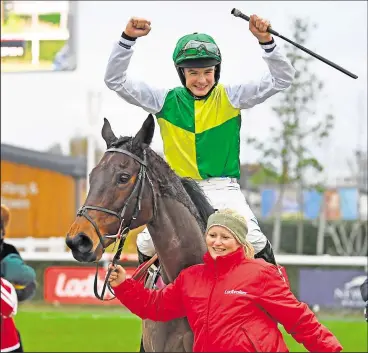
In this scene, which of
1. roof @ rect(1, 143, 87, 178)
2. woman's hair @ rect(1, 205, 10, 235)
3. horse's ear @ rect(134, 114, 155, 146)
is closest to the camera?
horse's ear @ rect(134, 114, 155, 146)

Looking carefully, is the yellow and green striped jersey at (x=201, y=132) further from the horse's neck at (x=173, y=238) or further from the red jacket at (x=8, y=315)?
the red jacket at (x=8, y=315)

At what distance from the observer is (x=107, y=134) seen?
433cm

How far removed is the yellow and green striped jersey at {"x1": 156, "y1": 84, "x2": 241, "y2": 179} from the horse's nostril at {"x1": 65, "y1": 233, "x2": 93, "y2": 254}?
100 centimetres

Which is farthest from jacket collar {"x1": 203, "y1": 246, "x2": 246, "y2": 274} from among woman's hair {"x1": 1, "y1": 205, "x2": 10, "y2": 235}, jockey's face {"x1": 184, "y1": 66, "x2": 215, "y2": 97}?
woman's hair {"x1": 1, "y1": 205, "x2": 10, "y2": 235}

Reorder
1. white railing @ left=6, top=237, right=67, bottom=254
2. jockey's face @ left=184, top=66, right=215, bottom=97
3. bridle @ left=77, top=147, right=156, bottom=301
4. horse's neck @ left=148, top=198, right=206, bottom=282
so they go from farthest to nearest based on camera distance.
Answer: white railing @ left=6, top=237, right=67, bottom=254
jockey's face @ left=184, top=66, right=215, bottom=97
horse's neck @ left=148, top=198, right=206, bottom=282
bridle @ left=77, top=147, right=156, bottom=301

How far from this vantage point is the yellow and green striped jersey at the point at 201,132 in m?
4.67

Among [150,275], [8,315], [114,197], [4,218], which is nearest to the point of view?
[114,197]

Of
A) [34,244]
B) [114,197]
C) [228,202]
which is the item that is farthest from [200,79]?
[34,244]

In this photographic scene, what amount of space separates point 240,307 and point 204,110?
1162 mm

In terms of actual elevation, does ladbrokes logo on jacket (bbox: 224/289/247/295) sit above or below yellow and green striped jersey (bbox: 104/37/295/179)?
below

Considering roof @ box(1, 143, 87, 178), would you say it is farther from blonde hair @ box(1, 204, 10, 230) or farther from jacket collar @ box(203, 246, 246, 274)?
jacket collar @ box(203, 246, 246, 274)

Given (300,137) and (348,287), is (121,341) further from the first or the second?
(300,137)

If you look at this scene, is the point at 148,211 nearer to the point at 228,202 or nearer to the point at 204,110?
the point at 228,202

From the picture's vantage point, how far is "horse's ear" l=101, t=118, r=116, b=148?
4.30 metres
